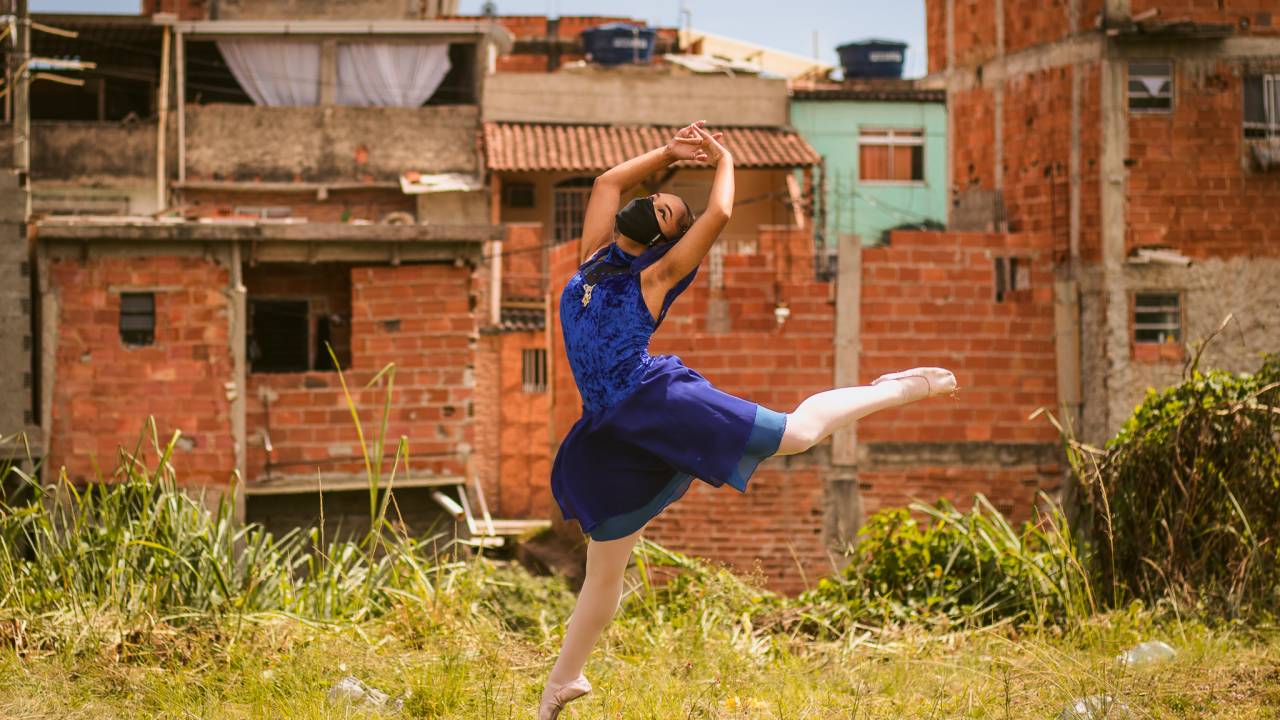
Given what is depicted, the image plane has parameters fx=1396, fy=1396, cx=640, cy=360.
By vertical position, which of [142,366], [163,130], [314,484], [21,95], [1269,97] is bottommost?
[314,484]

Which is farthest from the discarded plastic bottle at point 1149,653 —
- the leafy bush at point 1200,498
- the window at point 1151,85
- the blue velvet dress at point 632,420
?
the window at point 1151,85

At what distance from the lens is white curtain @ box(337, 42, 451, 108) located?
847 inches

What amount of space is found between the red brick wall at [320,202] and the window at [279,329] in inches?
302

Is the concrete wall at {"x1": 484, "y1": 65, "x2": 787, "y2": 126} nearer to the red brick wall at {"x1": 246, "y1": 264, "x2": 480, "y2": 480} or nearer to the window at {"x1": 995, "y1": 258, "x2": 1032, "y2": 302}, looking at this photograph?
the window at {"x1": 995, "y1": 258, "x2": 1032, "y2": 302}

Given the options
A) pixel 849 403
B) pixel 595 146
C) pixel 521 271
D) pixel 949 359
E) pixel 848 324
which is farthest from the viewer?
pixel 595 146

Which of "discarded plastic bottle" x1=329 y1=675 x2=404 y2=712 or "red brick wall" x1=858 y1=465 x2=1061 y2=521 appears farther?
"red brick wall" x1=858 y1=465 x2=1061 y2=521

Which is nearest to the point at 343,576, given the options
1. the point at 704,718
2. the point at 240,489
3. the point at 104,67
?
the point at 704,718

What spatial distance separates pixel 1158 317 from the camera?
14812 millimetres

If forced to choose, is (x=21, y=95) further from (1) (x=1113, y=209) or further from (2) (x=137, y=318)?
(1) (x=1113, y=209)

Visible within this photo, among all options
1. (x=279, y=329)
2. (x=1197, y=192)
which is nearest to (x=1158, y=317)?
(x=1197, y=192)

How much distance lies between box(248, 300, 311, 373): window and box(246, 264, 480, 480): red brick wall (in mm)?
674

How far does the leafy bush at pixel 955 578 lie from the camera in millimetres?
6672

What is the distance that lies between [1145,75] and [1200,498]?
9.68 meters

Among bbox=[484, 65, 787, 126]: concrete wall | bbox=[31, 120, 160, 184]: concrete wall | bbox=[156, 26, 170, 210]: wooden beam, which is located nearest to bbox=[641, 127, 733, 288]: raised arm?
bbox=[484, 65, 787, 126]: concrete wall
